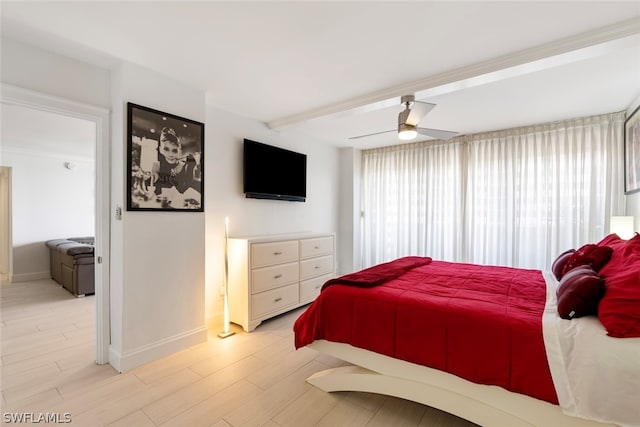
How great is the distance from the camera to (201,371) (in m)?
2.28

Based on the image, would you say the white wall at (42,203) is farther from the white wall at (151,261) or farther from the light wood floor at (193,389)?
the white wall at (151,261)

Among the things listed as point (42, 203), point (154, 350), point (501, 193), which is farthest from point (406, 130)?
point (42, 203)

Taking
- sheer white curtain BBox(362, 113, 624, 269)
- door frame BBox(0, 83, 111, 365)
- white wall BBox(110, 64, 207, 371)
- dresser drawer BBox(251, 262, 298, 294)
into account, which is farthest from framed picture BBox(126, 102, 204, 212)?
sheer white curtain BBox(362, 113, 624, 269)

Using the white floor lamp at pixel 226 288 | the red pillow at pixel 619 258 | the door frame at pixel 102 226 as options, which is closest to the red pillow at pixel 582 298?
the red pillow at pixel 619 258

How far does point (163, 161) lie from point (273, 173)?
5.08 feet

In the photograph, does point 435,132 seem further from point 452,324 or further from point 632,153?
point 632,153

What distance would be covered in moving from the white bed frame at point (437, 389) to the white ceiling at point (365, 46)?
212 cm

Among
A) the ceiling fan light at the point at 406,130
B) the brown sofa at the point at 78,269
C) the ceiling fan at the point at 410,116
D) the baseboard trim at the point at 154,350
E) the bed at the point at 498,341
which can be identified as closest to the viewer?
the bed at the point at 498,341

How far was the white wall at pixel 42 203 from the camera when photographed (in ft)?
16.6

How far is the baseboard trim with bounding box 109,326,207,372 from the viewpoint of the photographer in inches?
89.2

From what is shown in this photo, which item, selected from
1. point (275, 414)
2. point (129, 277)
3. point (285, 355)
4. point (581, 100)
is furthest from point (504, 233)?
point (129, 277)

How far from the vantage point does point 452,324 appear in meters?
1.60

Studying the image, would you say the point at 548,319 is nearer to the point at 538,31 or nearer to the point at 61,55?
the point at 538,31

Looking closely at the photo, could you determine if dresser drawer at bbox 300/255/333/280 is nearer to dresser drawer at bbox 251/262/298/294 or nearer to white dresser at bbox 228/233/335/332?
white dresser at bbox 228/233/335/332
